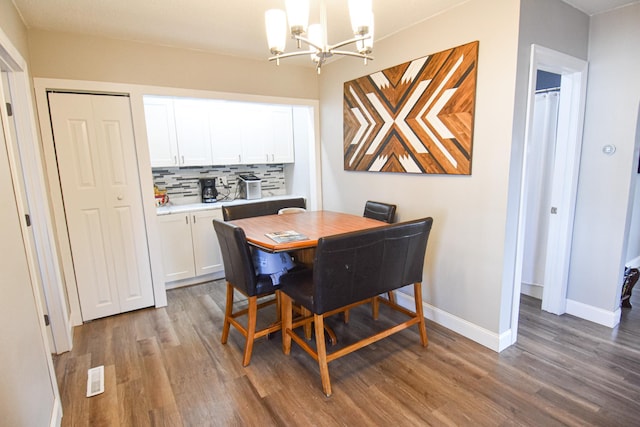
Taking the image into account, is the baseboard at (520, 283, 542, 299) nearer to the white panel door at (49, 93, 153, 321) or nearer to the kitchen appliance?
the kitchen appliance

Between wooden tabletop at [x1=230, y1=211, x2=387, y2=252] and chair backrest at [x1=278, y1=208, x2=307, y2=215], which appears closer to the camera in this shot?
wooden tabletop at [x1=230, y1=211, x2=387, y2=252]

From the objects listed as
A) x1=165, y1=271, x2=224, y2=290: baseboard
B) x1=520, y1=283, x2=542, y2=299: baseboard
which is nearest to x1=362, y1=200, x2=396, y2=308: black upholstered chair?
x1=520, y1=283, x2=542, y2=299: baseboard

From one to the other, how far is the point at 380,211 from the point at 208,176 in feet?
7.68

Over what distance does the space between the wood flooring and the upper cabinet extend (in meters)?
1.89

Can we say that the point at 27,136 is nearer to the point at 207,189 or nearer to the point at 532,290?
the point at 207,189

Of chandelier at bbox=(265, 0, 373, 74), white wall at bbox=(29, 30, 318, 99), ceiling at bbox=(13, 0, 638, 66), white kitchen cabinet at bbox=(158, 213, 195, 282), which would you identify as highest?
ceiling at bbox=(13, 0, 638, 66)

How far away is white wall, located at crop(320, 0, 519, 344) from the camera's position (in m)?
2.10

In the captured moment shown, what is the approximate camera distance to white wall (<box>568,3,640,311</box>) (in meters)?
2.32

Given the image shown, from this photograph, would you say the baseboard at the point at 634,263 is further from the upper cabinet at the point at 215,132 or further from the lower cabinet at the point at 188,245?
the lower cabinet at the point at 188,245

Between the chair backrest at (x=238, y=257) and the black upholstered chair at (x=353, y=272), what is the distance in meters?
0.23

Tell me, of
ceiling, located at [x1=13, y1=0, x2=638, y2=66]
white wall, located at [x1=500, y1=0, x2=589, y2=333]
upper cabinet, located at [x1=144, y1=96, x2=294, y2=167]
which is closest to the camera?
white wall, located at [x1=500, y1=0, x2=589, y2=333]

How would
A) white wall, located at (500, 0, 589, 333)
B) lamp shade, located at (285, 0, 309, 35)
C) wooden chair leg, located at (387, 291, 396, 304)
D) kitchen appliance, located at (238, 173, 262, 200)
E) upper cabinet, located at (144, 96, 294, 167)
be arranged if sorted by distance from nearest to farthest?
lamp shade, located at (285, 0, 309, 35) → white wall, located at (500, 0, 589, 333) → wooden chair leg, located at (387, 291, 396, 304) → upper cabinet, located at (144, 96, 294, 167) → kitchen appliance, located at (238, 173, 262, 200)

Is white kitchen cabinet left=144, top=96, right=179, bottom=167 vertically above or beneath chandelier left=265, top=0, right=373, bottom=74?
beneath

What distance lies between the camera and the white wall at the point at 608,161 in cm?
232
